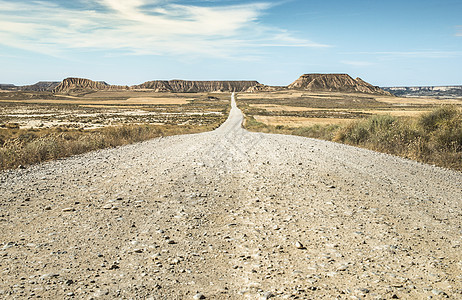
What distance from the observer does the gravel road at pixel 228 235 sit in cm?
417

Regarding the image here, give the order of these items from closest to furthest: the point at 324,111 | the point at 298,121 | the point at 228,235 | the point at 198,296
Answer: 1. the point at 198,296
2. the point at 228,235
3. the point at 298,121
4. the point at 324,111

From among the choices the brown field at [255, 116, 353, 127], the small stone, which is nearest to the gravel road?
the small stone

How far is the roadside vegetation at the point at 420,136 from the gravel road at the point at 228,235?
5.16 m

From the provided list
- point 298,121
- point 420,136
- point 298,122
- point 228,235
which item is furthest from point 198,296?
point 298,121

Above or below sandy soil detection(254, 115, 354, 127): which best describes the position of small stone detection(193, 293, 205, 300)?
above

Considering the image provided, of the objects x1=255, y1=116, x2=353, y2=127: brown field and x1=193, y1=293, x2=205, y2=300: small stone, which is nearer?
x1=193, y1=293, x2=205, y2=300: small stone

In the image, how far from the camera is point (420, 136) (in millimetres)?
17703

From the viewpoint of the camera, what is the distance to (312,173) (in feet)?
34.1

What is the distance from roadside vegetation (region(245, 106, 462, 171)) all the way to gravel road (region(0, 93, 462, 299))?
5.16 meters

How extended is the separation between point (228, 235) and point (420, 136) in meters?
15.9

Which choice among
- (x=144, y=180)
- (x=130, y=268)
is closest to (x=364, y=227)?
(x=130, y=268)

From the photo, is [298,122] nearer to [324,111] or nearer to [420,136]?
[420,136]

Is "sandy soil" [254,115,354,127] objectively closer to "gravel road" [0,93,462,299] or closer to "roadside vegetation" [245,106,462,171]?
"roadside vegetation" [245,106,462,171]

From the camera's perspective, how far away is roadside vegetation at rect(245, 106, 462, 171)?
15172 mm
